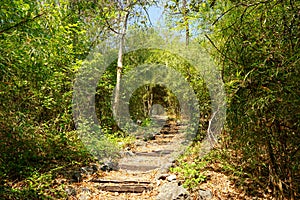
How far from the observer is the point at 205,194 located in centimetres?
295

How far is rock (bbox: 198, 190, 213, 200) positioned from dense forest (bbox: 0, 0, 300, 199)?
0.14 m

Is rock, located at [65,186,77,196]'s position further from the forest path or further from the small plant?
the small plant

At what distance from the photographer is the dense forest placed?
2137 mm

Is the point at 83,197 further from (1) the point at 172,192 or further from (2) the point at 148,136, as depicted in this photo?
(2) the point at 148,136

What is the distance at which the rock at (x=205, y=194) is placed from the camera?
2918 mm

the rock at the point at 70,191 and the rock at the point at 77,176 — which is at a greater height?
the rock at the point at 77,176

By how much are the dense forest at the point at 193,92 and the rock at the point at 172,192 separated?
0.13 metres

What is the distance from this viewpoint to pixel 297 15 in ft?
6.25

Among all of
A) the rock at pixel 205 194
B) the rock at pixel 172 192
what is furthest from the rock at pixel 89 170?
the rock at pixel 205 194

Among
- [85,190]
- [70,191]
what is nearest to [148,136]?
[85,190]

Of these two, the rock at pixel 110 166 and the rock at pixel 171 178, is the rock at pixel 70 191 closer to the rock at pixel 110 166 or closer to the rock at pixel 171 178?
→ the rock at pixel 110 166

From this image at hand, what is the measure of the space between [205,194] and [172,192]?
0.40 metres

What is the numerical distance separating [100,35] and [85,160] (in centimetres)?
325

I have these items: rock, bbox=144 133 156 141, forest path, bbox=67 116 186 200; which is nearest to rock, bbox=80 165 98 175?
forest path, bbox=67 116 186 200
